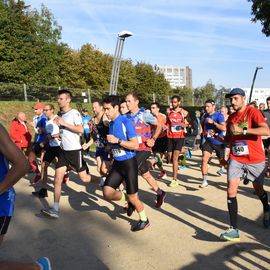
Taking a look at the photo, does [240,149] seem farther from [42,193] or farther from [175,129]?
[42,193]

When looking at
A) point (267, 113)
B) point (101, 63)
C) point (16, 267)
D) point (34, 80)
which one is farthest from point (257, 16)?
point (101, 63)

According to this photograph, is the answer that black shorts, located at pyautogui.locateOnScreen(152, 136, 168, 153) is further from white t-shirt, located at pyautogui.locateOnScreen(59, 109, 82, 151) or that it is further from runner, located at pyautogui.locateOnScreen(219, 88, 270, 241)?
runner, located at pyautogui.locateOnScreen(219, 88, 270, 241)

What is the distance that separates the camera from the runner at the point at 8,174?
2514mm

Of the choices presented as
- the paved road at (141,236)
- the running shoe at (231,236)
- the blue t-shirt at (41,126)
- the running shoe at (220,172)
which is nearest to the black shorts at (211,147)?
the paved road at (141,236)

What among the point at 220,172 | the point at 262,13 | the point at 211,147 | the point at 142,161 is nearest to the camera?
the point at 142,161

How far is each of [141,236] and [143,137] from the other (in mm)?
2175

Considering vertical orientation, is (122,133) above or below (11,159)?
below

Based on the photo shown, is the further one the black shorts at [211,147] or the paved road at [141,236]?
the black shorts at [211,147]

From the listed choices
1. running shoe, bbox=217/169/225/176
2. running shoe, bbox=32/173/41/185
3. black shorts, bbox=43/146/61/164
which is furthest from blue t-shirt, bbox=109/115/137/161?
running shoe, bbox=217/169/225/176

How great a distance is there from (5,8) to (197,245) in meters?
31.2

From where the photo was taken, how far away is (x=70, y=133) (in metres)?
6.53

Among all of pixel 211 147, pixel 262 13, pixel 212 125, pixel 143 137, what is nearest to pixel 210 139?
pixel 211 147

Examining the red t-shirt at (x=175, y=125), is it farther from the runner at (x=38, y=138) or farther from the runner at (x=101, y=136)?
the runner at (x=38, y=138)

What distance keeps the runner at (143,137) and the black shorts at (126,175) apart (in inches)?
44.6
